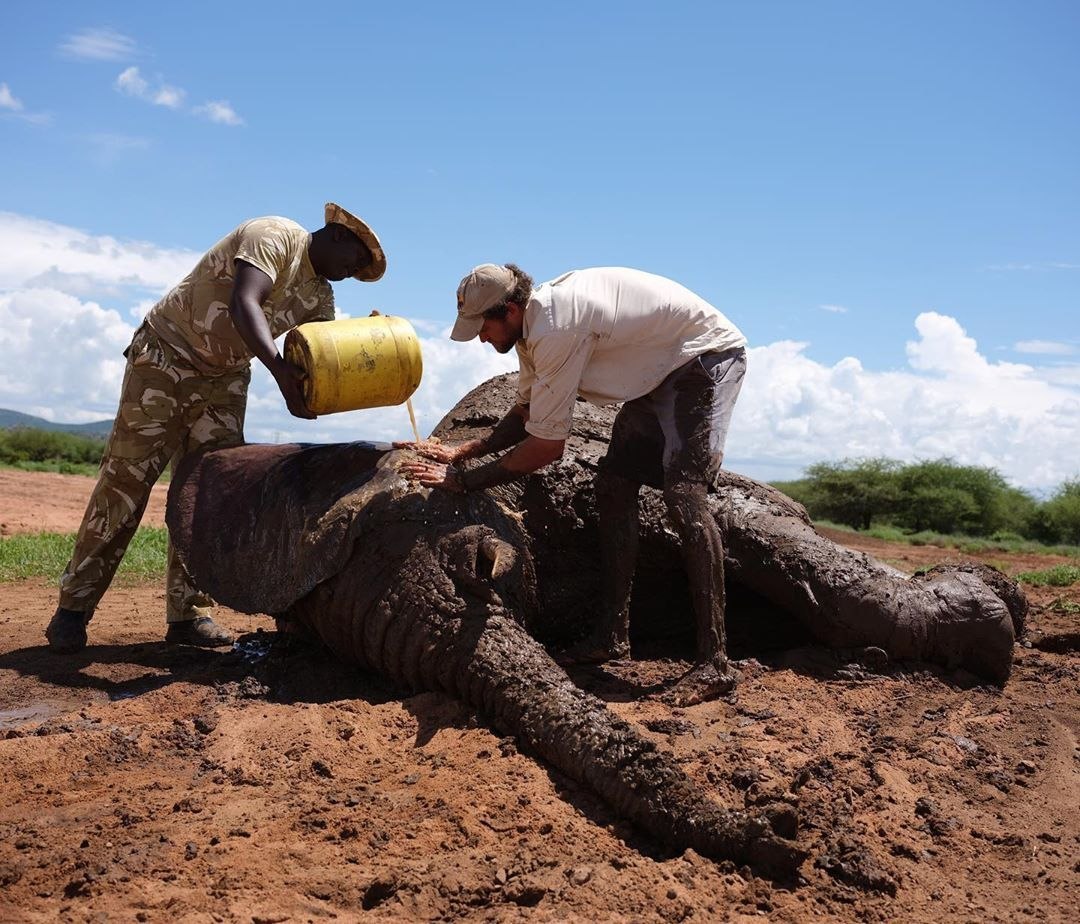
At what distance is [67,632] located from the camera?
5.41 metres

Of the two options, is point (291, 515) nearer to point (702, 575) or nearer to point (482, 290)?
point (482, 290)

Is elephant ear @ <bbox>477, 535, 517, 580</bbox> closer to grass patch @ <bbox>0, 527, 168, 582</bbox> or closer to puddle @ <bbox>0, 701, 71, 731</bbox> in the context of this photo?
puddle @ <bbox>0, 701, 71, 731</bbox>

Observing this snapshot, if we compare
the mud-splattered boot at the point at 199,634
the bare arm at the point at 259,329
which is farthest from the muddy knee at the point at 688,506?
the mud-splattered boot at the point at 199,634

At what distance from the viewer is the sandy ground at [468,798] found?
2.88 metres

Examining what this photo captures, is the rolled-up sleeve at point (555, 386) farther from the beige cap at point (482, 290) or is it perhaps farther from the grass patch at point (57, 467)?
the grass patch at point (57, 467)

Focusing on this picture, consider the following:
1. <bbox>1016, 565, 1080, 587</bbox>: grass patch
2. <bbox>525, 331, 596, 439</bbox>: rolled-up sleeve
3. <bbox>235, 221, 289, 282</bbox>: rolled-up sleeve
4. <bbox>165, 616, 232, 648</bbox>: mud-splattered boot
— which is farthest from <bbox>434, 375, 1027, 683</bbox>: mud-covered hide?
<bbox>1016, 565, 1080, 587</bbox>: grass patch

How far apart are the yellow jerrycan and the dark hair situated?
1.76 feet

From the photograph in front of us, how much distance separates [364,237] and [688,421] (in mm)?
1935

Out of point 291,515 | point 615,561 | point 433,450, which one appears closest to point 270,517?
point 291,515

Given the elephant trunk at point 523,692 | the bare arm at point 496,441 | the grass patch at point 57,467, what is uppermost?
the bare arm at point 496,441

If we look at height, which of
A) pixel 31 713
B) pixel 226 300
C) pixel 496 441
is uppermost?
pixel 226 300

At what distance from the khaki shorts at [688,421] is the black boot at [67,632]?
2.89 m

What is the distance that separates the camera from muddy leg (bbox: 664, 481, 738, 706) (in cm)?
458

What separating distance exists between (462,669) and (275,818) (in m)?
0.90
